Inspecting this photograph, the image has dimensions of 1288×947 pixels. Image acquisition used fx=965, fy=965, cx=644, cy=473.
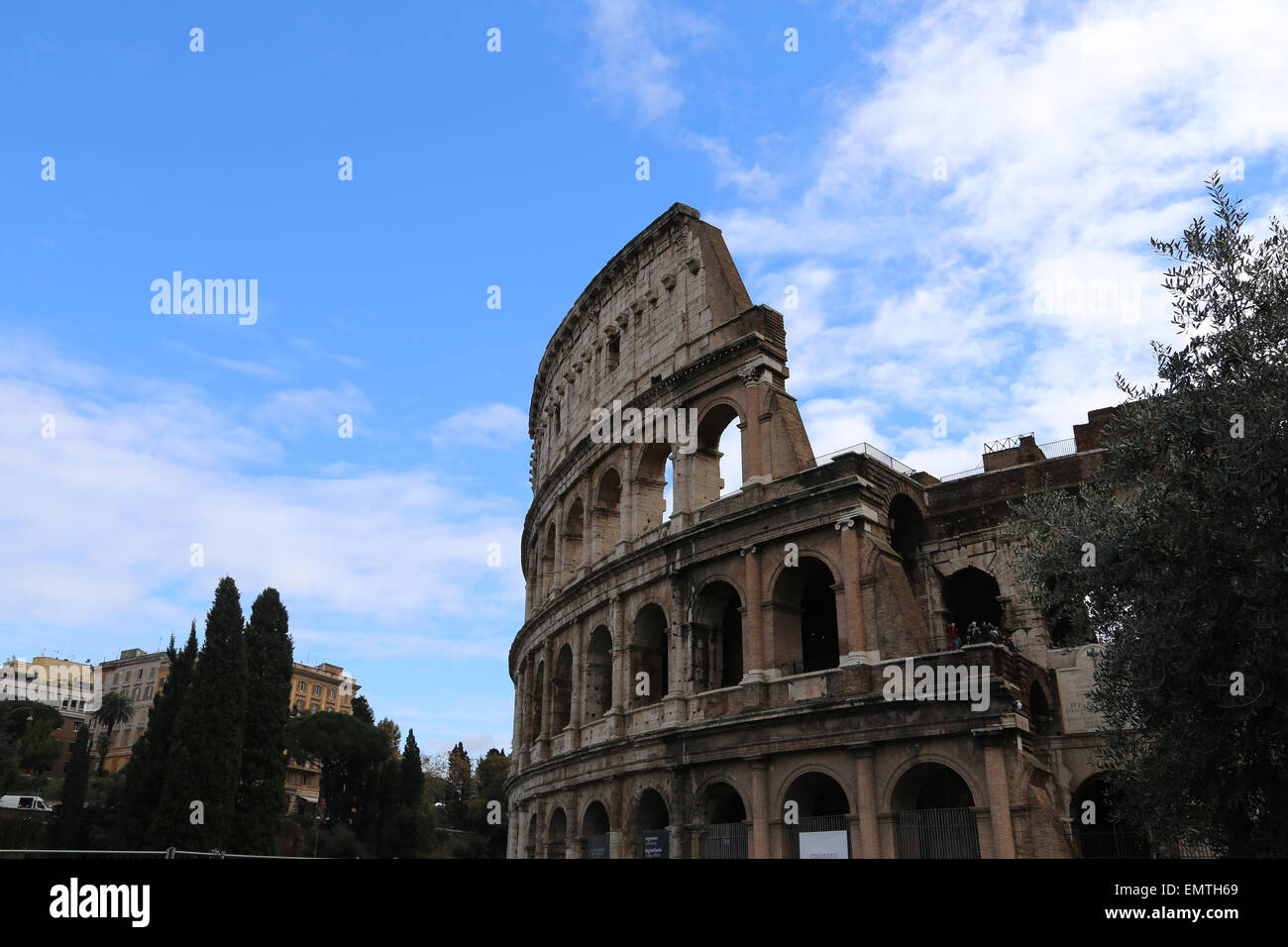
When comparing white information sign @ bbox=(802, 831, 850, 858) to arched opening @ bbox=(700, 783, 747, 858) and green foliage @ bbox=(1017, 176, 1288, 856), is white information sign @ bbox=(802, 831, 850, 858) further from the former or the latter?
green foliage @ bbox=(1017, 176, 1288, 856)

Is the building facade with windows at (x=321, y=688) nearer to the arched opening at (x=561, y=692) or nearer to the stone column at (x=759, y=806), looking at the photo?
the arched opening at (x=561, y=692)

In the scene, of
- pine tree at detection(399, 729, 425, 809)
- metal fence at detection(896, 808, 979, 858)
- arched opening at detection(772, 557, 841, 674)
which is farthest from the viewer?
pine tree at detection(399, 729, 425, 809)

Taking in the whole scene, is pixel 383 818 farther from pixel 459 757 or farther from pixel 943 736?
pixel 943 736

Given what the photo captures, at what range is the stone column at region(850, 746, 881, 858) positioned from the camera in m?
17.4

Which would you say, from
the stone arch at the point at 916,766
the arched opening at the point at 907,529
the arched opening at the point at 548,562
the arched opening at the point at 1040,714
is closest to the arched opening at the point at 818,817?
the stone arch at the point at 916,766

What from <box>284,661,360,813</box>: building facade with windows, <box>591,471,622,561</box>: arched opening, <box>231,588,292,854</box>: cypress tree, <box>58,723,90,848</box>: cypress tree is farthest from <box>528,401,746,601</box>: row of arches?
<box>284,661,360,813</box>: building facade with windows

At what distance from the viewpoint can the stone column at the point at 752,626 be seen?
2022 cm

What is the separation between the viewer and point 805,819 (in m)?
18.7

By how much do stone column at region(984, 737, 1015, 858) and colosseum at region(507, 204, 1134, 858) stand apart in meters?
0.04

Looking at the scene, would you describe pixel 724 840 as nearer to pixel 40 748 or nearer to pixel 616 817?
pixel 616 817

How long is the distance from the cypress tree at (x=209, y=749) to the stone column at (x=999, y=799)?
27.3 meters

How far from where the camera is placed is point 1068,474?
20562mm

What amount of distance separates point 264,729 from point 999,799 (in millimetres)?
31271
